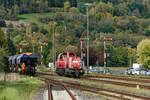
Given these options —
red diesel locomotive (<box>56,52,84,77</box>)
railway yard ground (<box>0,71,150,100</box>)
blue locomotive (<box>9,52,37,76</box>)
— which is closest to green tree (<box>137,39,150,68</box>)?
blue locomotive (<box>9,52,37,76</box>)

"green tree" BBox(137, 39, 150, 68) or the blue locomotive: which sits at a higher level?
the blue locomotive

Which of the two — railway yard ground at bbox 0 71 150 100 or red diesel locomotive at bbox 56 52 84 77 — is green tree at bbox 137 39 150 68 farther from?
railway yard ground at bbox 0 71 150 100

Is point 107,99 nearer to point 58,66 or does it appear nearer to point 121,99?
point 121,99

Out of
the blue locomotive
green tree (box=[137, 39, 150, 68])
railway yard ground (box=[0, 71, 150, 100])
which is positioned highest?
railway yard ground (box=[0, 71, 150, 100])

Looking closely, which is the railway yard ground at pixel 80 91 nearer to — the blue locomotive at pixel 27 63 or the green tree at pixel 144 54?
the blue locomotive at pixel 27 63

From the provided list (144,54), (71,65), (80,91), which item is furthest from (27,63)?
(144,54)

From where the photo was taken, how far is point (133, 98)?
20516 mm

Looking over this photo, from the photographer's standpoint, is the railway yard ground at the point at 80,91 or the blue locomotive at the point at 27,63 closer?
the railway yard ground at the point at 80,91

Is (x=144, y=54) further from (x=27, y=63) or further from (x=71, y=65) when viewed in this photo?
(x=71, y=65)

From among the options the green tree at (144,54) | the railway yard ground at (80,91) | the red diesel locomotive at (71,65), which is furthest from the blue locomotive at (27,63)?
the green tree at (144,54)

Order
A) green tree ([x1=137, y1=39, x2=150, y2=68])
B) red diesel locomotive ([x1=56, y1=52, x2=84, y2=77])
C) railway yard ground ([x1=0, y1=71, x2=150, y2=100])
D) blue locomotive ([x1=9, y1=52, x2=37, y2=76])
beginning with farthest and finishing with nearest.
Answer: green tree ([x1=137, y1=39, x2=150, y2=68]), blue locomotive ([x1=9, y1=52, x2=37, y2=76]), red diesel locomotive ([x1=56, y1=52, x2=84, y2=77]), railway yard ground ([x1=0, y1=71, x2=150, y2=100])

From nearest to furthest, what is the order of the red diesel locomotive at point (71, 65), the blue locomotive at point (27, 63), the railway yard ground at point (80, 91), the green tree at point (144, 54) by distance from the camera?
the railway yard ground at point (80, 91) < the red diesel locomotive at point (71, 65) < the blue locomotive at point (27, 63) < the green tree at point (144, 54)

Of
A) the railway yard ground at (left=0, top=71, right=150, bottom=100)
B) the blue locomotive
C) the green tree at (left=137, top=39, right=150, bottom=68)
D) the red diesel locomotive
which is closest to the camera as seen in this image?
the railway yard ground at (left=0, top=71, right=150, bottom=100)

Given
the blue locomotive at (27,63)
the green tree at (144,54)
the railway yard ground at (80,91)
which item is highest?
the railway yard ground at (80,91)
